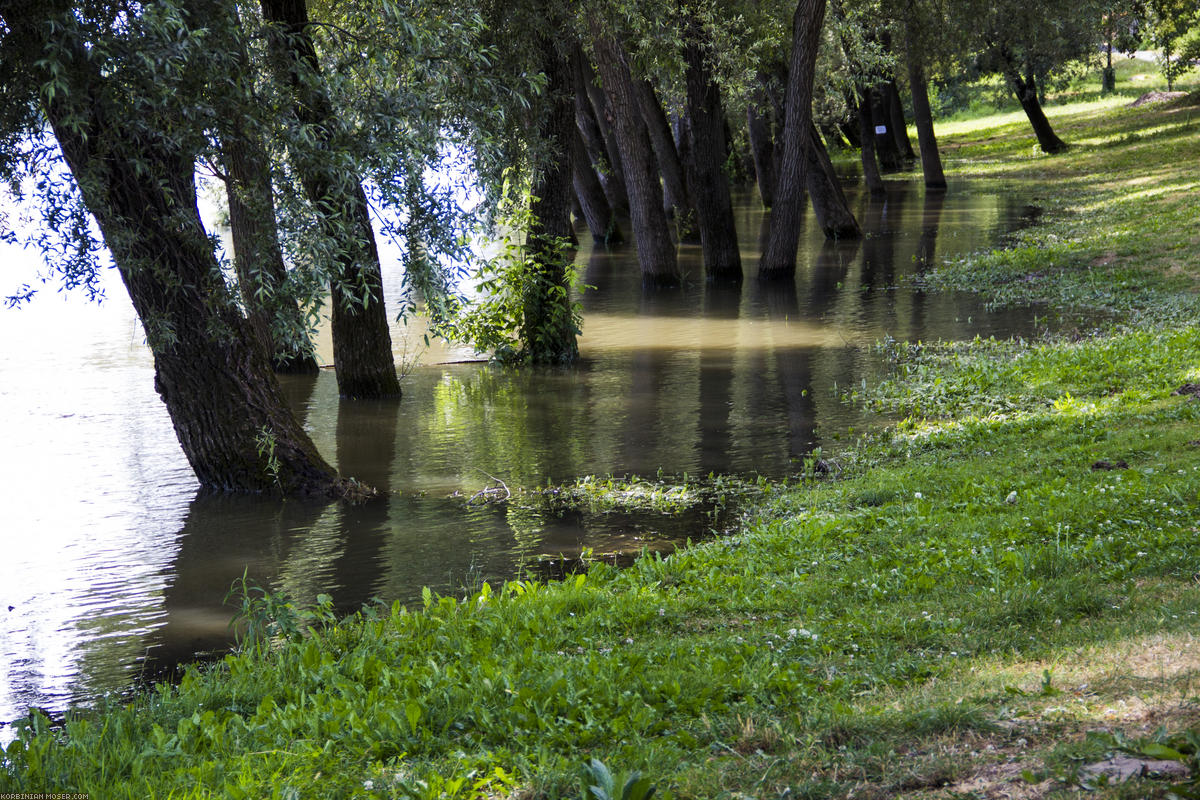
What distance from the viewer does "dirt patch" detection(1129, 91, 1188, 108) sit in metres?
47.3

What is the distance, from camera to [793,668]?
4.78 m

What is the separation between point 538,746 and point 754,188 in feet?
163

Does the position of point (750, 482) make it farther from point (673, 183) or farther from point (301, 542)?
point (673, 183)

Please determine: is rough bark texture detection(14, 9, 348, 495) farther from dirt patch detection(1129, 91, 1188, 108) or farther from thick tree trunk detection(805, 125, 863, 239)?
dirt patch detection(1129, 91, 1188, 108)

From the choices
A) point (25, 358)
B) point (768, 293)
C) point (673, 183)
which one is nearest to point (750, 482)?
point (768, 293)

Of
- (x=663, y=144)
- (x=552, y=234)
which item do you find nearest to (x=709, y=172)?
(x=663, y=144)

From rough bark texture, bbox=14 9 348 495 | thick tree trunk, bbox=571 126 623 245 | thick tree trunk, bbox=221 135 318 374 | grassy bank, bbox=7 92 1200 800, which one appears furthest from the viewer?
thick tree trunk, bbox=571 126 623 245

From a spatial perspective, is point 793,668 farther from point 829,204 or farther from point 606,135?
point 606,135

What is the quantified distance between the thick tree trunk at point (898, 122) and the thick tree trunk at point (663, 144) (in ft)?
62.5

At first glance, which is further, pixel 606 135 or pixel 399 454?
pixel 606 135

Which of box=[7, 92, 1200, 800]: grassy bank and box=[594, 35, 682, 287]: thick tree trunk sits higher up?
box=[594, 35, 682, 287]: thick tree trunk

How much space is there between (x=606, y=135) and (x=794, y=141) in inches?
576

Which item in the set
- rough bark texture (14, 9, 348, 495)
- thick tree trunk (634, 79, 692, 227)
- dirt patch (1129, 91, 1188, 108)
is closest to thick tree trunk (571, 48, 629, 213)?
thick tree trunk (634, 79, 692, 227)

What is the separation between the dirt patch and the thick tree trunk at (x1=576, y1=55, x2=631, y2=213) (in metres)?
27.0
